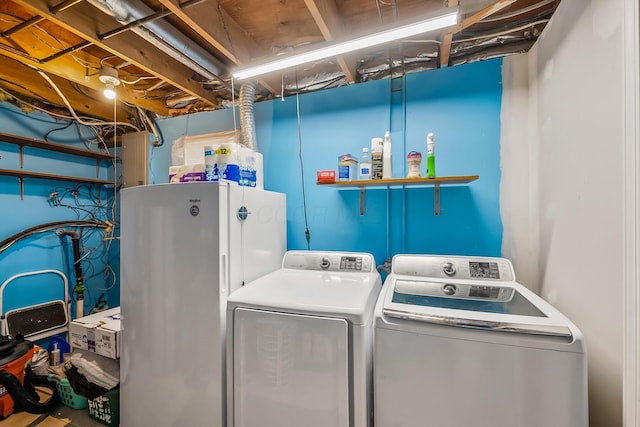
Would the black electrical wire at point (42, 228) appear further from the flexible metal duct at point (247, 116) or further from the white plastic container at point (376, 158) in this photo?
the white plastic container at point (376, 158)

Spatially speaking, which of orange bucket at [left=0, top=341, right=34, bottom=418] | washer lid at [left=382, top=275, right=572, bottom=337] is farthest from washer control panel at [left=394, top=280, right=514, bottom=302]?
orange bucket at [left=0, top=341, right=34, bottom=418]

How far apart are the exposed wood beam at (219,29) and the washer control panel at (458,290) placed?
1836 millimetres

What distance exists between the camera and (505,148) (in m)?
1.72

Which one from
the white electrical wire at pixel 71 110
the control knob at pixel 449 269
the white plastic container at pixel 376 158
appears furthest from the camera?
the white electrical wire at pixel 71 110

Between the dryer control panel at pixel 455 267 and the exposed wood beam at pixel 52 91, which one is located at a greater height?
the exposed wood beam at pixel 52 91

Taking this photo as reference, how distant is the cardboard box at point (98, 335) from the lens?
6.13ft

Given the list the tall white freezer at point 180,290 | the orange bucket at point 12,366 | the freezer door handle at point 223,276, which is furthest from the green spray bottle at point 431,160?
the orange bucket at point 12,366

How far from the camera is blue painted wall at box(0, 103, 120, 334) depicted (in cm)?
248

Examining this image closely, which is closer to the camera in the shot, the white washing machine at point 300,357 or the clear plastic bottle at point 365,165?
the white washing machine at point 300,357

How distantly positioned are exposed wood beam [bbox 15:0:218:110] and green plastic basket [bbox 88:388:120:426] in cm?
226

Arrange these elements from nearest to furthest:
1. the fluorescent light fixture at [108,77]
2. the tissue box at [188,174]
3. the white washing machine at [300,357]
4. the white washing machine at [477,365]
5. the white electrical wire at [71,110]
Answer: the white washing machine at [477,365] → the white washing machine at [300,357] → the tissue box at [188,174] → the fluorescent light fixture at [108,77] → the white electrical wire at [71,110]

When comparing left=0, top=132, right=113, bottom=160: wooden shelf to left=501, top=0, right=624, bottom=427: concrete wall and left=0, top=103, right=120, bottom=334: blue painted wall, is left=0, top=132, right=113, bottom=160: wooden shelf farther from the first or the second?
left=501, top=0, right=624, bottom=427: concrete wall

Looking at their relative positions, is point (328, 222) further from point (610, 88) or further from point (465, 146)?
point (610, 88)

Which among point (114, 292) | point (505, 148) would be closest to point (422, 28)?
point (505, 148)
